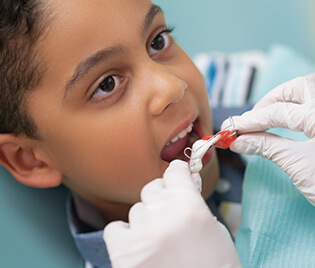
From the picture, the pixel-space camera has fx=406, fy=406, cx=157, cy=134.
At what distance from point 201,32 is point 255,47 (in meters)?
0.27

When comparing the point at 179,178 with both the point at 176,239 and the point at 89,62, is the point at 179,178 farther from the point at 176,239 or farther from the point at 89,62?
the point at 89,62

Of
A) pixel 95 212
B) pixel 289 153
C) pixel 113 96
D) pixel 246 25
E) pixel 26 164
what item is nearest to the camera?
pixel 289 153

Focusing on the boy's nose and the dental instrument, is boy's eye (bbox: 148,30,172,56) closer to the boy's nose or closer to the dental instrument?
the boy's nose

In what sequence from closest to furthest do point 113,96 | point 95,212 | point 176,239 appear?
1. point 176,239
2. point 113,96
3. point 95,212

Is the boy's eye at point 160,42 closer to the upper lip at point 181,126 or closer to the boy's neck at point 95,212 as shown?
the upper lip at point 181,126

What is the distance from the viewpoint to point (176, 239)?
65cm

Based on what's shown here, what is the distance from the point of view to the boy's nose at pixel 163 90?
825 millimetres

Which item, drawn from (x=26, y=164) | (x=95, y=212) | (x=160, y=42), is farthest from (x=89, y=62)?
(x=95, y=212)

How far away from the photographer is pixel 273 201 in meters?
0.84

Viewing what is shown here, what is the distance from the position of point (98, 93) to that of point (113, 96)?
0.03 m

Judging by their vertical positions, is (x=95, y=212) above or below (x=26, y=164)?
below

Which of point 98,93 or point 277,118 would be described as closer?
point 277,118

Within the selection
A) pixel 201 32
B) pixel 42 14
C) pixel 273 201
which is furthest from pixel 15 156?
pixel 201 32

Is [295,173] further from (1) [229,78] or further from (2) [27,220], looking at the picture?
(1) [229,78]
